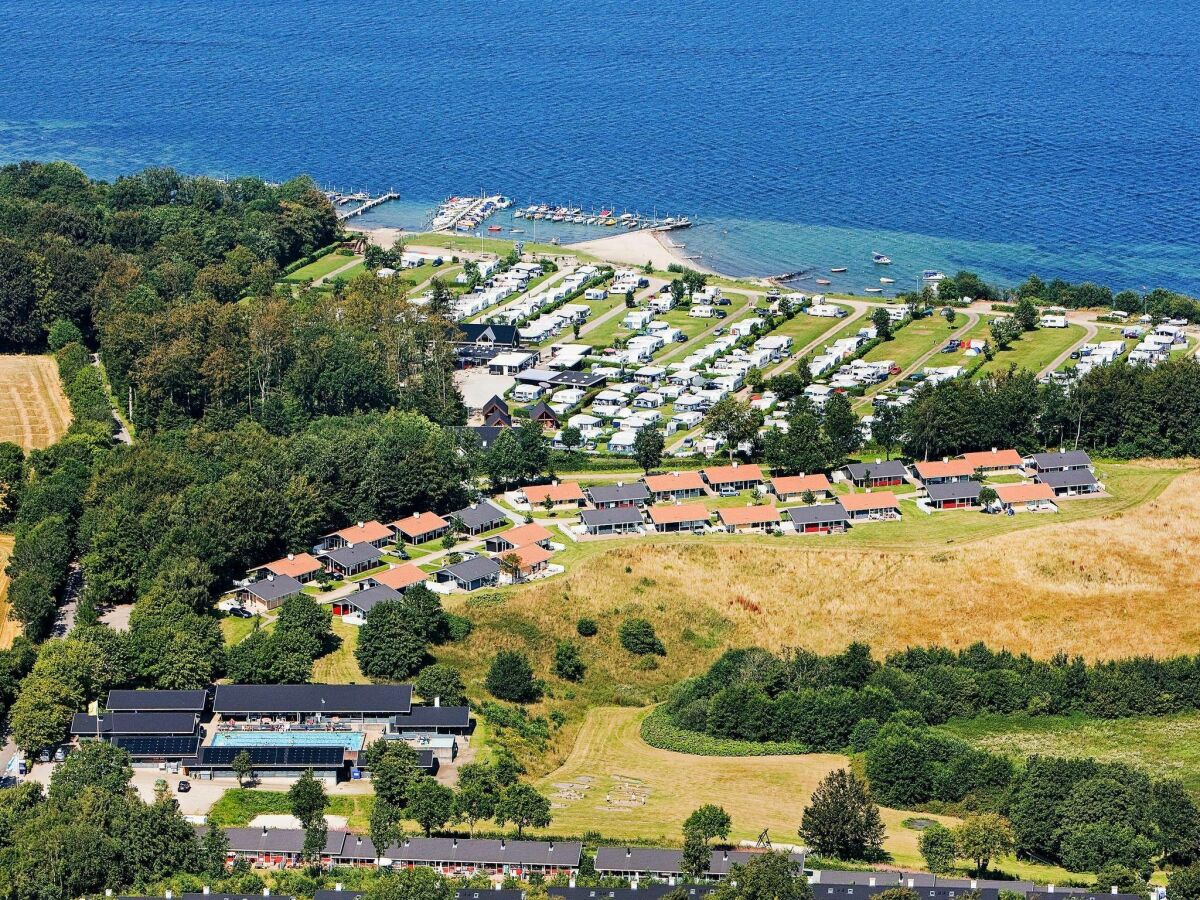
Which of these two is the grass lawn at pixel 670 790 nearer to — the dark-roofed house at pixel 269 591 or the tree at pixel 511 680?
the tree at pixel 511 680

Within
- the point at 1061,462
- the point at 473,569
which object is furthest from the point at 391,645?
the point at 1061,462

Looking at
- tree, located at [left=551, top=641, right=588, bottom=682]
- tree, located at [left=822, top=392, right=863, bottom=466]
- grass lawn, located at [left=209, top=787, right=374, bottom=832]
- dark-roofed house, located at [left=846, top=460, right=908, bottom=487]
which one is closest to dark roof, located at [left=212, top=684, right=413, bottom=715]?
grass lawn, located at [left=209, top=787, right=374, bottom=832]

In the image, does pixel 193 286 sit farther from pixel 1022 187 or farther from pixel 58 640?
pixel 1022 187

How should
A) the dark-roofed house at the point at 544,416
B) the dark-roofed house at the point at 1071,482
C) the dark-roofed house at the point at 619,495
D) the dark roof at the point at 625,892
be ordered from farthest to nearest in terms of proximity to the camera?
the dark-roofed house at the point at 544,416, the dark-roofed house at the point at 1071,482, the dark-roofed house at the point at 619,495, the dark roof at the point at 625,892

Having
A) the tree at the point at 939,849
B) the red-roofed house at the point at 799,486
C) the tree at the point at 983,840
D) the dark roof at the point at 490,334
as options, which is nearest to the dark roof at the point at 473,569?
the red-roofed house at the point at 799,486

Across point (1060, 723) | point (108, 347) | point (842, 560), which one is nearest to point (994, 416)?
point (842, 560)

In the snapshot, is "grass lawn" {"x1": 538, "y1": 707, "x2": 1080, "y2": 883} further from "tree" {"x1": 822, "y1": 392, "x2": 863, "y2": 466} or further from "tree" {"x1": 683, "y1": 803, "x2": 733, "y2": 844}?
"tree" {"x1": 822, "y1": 392, "x2": 863, "y2": 466}
